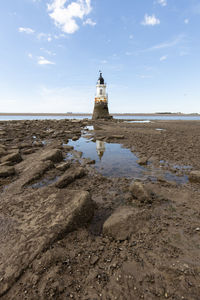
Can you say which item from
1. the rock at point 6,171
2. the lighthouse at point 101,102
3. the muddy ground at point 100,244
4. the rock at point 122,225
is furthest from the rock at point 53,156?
the lighthouse at point 101,102

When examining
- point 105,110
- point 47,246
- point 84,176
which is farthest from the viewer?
point 105,110

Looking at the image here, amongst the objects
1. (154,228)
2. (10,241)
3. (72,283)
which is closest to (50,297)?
(72,283)

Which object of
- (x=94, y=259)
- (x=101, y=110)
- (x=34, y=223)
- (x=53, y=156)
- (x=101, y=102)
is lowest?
(x=94, y=259)

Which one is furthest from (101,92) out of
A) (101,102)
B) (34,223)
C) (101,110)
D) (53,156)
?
(34,223)

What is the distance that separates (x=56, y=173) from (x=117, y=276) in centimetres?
415

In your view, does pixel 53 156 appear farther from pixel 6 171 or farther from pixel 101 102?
pixel 101 102

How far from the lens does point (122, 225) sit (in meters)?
2.64

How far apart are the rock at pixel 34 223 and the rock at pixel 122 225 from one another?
533 mm

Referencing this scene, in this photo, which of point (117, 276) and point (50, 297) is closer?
point (50, 297)

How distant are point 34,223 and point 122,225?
63.8 inches

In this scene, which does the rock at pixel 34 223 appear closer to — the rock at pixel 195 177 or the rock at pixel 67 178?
the rock at pixel 67 178

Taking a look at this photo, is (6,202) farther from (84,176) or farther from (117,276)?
(117,276)

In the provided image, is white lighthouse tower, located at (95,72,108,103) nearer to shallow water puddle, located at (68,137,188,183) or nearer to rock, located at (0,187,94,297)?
shallow water puddle, located at (68,137,188,183)

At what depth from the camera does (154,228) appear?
2.70 m
